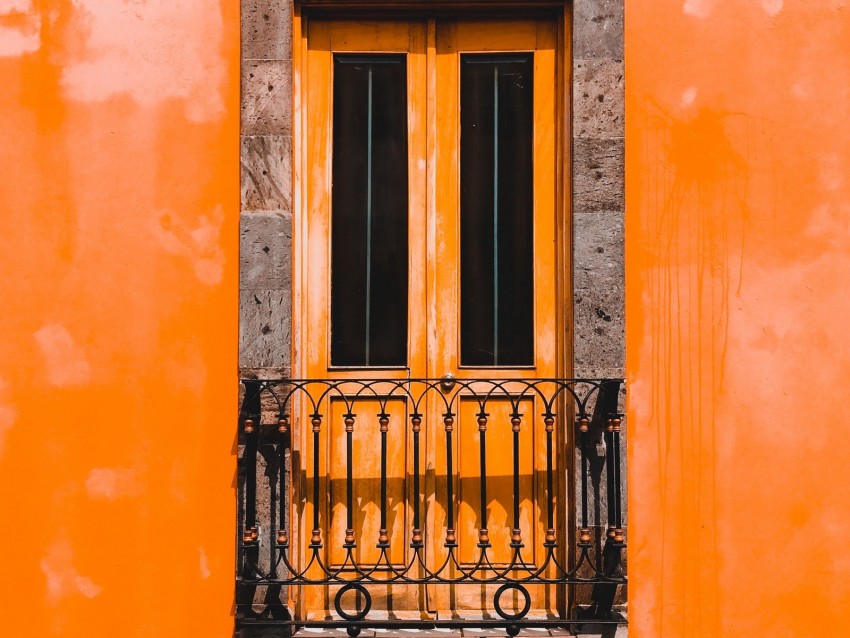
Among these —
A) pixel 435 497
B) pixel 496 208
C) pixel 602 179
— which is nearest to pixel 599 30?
pixel 602 179

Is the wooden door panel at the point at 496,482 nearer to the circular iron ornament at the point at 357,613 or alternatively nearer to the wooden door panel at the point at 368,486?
the wooden door panel at the point at 368,486

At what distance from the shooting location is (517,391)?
4.54 meters

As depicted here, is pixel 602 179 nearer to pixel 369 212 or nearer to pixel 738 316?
pixel 738 316

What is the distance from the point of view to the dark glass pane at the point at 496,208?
4.58m

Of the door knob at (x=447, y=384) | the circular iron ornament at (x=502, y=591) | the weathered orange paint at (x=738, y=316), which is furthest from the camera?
the door knob at (x=447, y=384)

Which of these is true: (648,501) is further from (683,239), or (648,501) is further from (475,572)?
(683,239)

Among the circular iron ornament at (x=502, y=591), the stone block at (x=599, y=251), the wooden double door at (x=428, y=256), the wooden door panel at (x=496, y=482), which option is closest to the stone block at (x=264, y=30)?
the wooden double door at (x=428, y=256)

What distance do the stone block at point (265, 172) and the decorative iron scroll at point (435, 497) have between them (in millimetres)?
887

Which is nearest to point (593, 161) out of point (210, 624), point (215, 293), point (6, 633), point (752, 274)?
point (752, 274)

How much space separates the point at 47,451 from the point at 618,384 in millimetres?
2827

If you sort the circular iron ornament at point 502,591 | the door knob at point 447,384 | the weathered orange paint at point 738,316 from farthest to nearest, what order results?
the door knob at point 447,384 → the weathered orange paint at point 738,316 → the circular iron ornament at point 502,591

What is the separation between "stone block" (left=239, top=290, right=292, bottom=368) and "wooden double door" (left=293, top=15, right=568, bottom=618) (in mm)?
163

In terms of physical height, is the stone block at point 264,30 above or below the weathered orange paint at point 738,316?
above

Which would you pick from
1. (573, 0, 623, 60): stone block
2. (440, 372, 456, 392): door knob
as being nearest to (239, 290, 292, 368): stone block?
(440, 372, 456, 392): door knob
